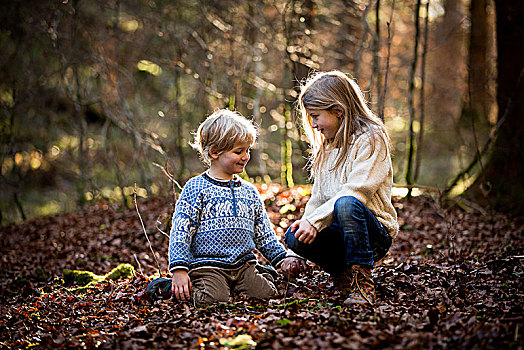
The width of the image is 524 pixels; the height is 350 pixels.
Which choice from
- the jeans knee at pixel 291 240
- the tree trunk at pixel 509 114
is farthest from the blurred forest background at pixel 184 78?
the jeans knee at pixel 291 240

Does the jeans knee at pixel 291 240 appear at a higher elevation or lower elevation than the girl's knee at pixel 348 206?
lower

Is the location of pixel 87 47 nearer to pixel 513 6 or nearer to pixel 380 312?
pixel 513 6

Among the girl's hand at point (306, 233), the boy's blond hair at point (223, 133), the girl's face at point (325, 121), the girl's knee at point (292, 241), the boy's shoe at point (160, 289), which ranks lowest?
the boy's shoe at point (160, 289)

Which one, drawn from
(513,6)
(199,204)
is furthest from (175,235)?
(513,6)

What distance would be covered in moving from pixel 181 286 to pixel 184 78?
9.75m

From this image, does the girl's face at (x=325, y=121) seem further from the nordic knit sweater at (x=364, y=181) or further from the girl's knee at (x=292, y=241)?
the girl's knee at (x=292, y=241)

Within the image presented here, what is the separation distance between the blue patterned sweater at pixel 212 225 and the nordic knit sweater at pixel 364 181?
52cm

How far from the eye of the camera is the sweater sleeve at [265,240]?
382 centimetres

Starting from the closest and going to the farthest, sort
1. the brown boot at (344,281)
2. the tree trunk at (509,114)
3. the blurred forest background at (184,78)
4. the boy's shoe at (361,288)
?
the boy's shoe at (361,288), the brown boot at (344,281), the tree trunk at (509,114), the blurred forest background at (184,78)

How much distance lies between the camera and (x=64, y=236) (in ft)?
25.1

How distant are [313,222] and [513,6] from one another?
216 inches

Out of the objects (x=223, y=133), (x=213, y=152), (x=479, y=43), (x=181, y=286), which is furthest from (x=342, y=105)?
(x=479, y=43)

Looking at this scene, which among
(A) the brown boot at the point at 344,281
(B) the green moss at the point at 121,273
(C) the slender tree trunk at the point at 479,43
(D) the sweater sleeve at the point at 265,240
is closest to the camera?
(A) the brown boot at the point at 344,281

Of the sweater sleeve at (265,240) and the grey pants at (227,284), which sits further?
the sweater sleeve at (265,240)
